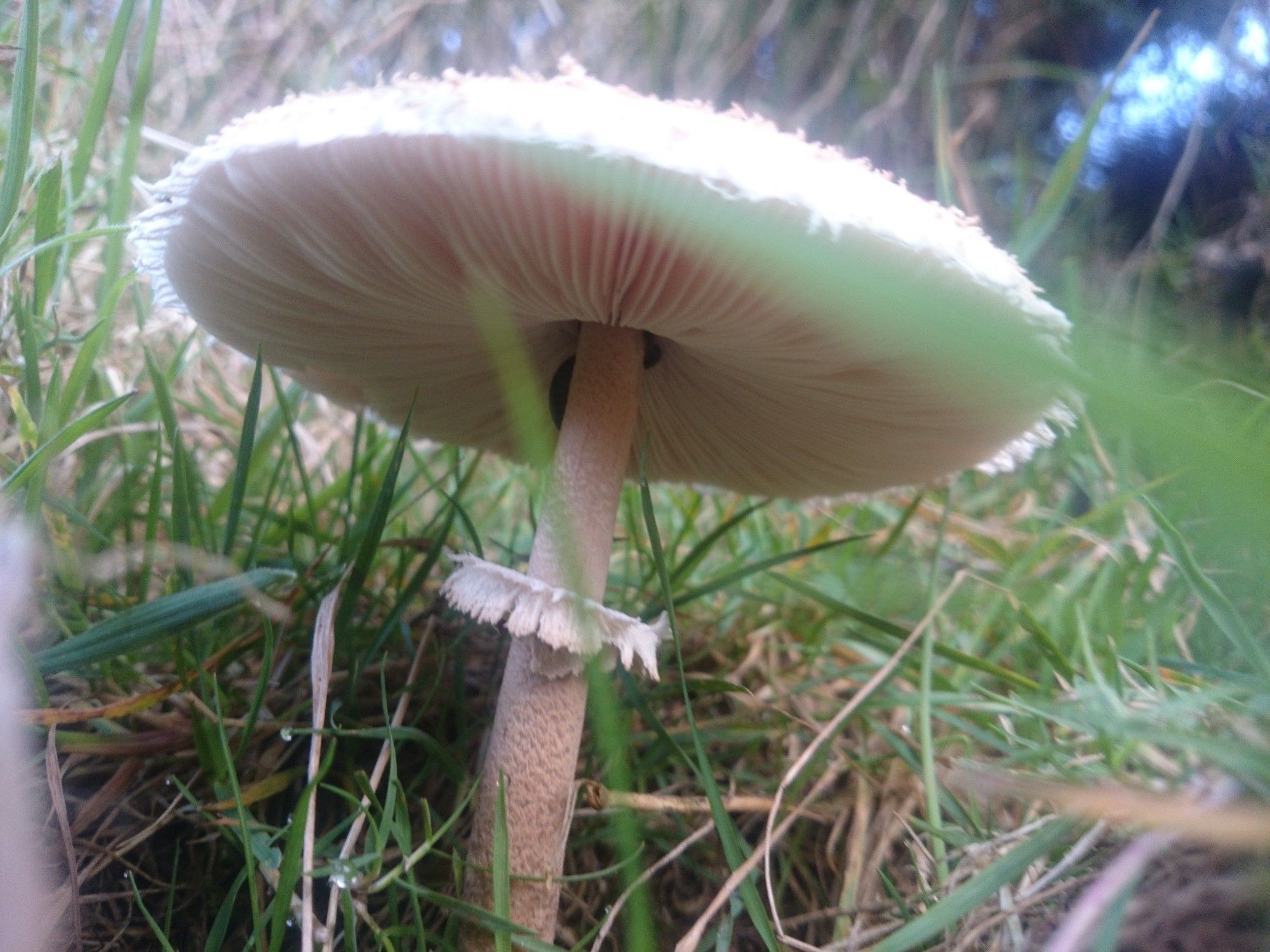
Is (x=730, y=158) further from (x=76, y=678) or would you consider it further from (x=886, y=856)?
(x=76, y=678)

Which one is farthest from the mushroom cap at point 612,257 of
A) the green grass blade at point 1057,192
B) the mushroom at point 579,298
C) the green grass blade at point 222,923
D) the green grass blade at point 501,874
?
the green grass blade at point 1057,192

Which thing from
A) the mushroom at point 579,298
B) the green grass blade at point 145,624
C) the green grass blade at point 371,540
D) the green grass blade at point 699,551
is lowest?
the green grass blade at point 145,624

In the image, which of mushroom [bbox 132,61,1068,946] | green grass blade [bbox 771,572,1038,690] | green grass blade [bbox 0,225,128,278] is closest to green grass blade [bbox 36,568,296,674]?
mushroom [bbox 132,61,1068,946]

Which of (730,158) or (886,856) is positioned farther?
(886,856)

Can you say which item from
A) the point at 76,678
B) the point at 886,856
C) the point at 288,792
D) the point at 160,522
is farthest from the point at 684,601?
the point at 160,522

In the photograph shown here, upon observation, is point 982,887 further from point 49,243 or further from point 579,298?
point 49,243

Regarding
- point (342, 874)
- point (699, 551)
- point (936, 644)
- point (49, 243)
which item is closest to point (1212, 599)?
point (936, 644)

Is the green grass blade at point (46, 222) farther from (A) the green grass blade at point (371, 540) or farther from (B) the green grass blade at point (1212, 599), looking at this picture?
(B) the green grass blade at point (1212, 599)
